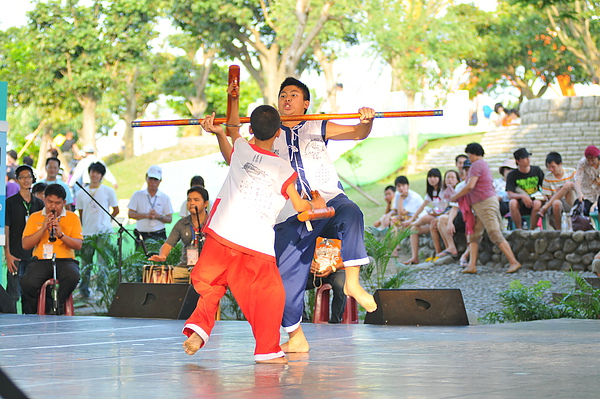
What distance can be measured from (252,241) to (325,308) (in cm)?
388

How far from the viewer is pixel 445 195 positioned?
15.5 meters

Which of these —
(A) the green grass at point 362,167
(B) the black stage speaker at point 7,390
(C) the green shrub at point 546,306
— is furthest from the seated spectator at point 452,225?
(B) the black stage speaker at point 7,390

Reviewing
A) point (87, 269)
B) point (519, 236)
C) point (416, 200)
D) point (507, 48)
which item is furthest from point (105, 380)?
point (507, 48)

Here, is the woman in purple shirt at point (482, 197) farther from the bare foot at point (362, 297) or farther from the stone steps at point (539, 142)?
the stone steps at point (539, 142)

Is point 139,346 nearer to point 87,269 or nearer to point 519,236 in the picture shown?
point 87,269

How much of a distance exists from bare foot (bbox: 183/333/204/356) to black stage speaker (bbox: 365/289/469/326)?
119 inches

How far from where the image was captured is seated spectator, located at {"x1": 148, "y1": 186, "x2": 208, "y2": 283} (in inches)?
388

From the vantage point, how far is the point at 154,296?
902cm

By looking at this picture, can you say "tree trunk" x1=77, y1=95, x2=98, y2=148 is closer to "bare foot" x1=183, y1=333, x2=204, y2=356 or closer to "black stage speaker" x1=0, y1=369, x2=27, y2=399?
"bare foot" x1=183, y1=333, x2=204, y2=356

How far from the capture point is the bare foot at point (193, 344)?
5.34 m

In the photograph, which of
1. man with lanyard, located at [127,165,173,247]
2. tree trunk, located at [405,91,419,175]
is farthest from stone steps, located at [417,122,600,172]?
man with lanyard, located at [127,165,173,247]

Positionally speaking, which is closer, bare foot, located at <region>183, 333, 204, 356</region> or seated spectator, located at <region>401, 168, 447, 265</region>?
bare foot, located at <region>183, 333, 204, 356</region>

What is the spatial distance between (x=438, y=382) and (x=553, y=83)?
1914 inches

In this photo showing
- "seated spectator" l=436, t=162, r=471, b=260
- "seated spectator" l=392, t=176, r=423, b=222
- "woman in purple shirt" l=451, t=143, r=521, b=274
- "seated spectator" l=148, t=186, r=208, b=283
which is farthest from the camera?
"seated spectator" l=392, t=176, r=423, b=222
